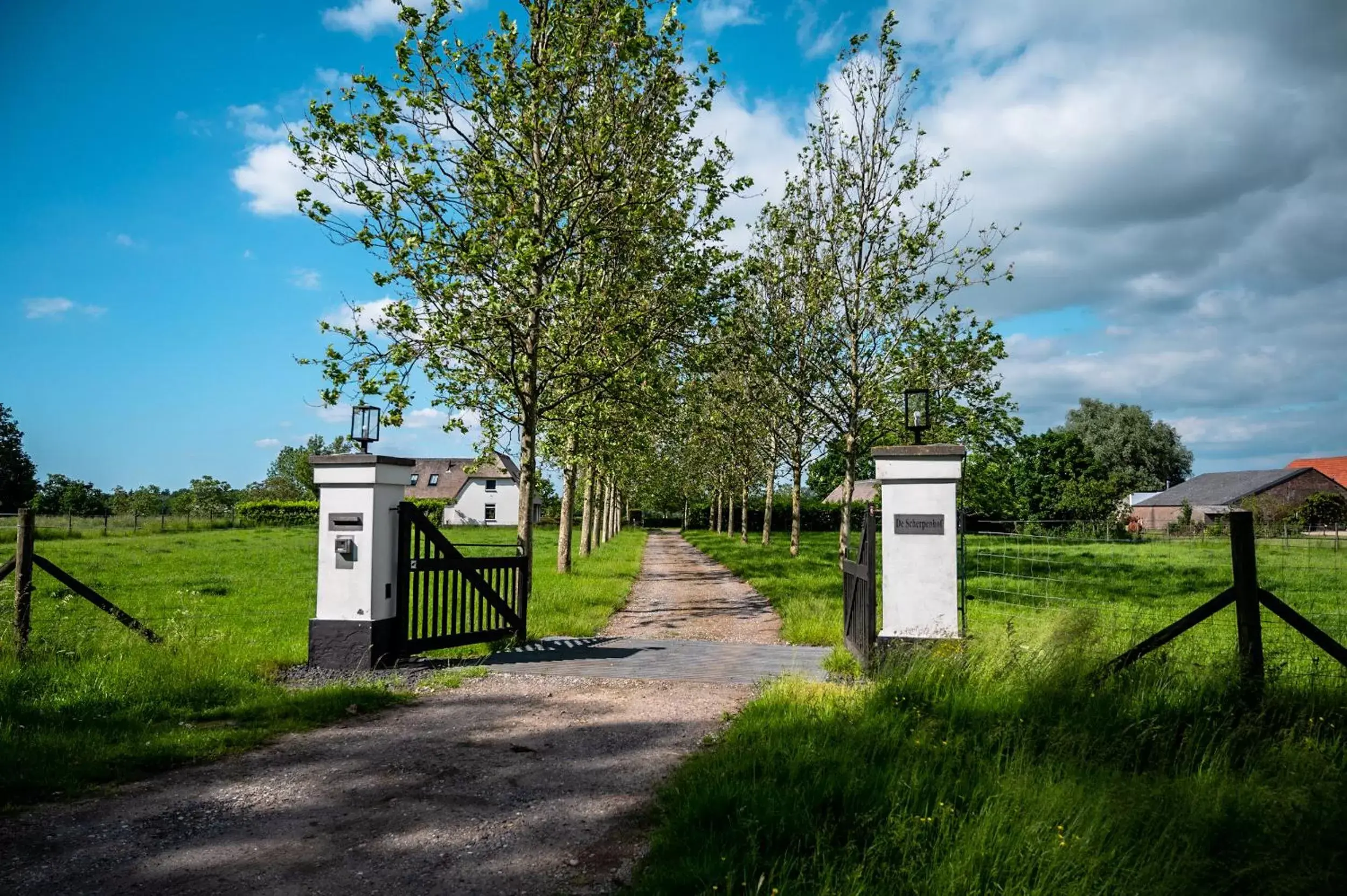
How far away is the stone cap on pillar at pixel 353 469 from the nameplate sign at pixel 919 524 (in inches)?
198

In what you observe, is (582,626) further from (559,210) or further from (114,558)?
(114,558)

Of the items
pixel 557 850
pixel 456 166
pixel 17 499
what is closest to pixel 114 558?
pixel 456 166

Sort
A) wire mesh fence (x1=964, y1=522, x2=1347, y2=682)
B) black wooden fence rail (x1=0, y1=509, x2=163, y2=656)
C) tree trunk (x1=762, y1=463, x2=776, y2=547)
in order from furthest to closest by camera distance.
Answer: tree trunk (x1=762, y1=463, x2=776, y2=547) < black wooden fence rail (x1=0, y1=509, x2=163, y2=656) < wire mesh fence (x1=964, y1=522, x2=1347, y2=682)

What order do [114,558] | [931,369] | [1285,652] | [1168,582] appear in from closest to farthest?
[1285,652] < [931,369] < [1168,582] < [114,558]

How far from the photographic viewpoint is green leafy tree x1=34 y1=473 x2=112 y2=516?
84.2 meters

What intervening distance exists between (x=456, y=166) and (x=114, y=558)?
19.4m

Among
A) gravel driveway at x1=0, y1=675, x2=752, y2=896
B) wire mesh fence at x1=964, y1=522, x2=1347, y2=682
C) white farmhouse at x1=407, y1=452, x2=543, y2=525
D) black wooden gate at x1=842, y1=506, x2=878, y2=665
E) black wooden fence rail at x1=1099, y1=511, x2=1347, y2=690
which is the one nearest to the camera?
gravel driveway at x1=0, y1=675, x2=752, y2=896

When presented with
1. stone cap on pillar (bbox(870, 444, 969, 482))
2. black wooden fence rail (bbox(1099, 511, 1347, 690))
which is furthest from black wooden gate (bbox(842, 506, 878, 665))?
black wooden fence rail (bbox(1099, 511, 1347, 690))

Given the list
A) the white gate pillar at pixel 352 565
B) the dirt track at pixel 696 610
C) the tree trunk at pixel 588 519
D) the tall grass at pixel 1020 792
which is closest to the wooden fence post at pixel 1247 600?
the tall grass at pixel 1020 792

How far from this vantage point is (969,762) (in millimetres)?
4590

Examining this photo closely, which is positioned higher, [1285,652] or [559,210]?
[559,210]

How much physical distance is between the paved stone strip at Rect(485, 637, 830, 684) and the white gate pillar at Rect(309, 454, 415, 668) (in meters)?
1.36

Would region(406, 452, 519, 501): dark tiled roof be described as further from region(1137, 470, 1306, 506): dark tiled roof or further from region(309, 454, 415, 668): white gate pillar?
region(309, 454, 415, 668): white gate pillar

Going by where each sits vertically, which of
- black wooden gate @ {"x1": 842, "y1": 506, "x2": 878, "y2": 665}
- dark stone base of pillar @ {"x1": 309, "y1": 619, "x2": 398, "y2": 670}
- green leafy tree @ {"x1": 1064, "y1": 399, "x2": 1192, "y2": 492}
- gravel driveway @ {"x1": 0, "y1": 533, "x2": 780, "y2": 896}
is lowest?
gravel driveway @ {"x1": 0, "y1": 533, "x2": 780, "y2": 896}
